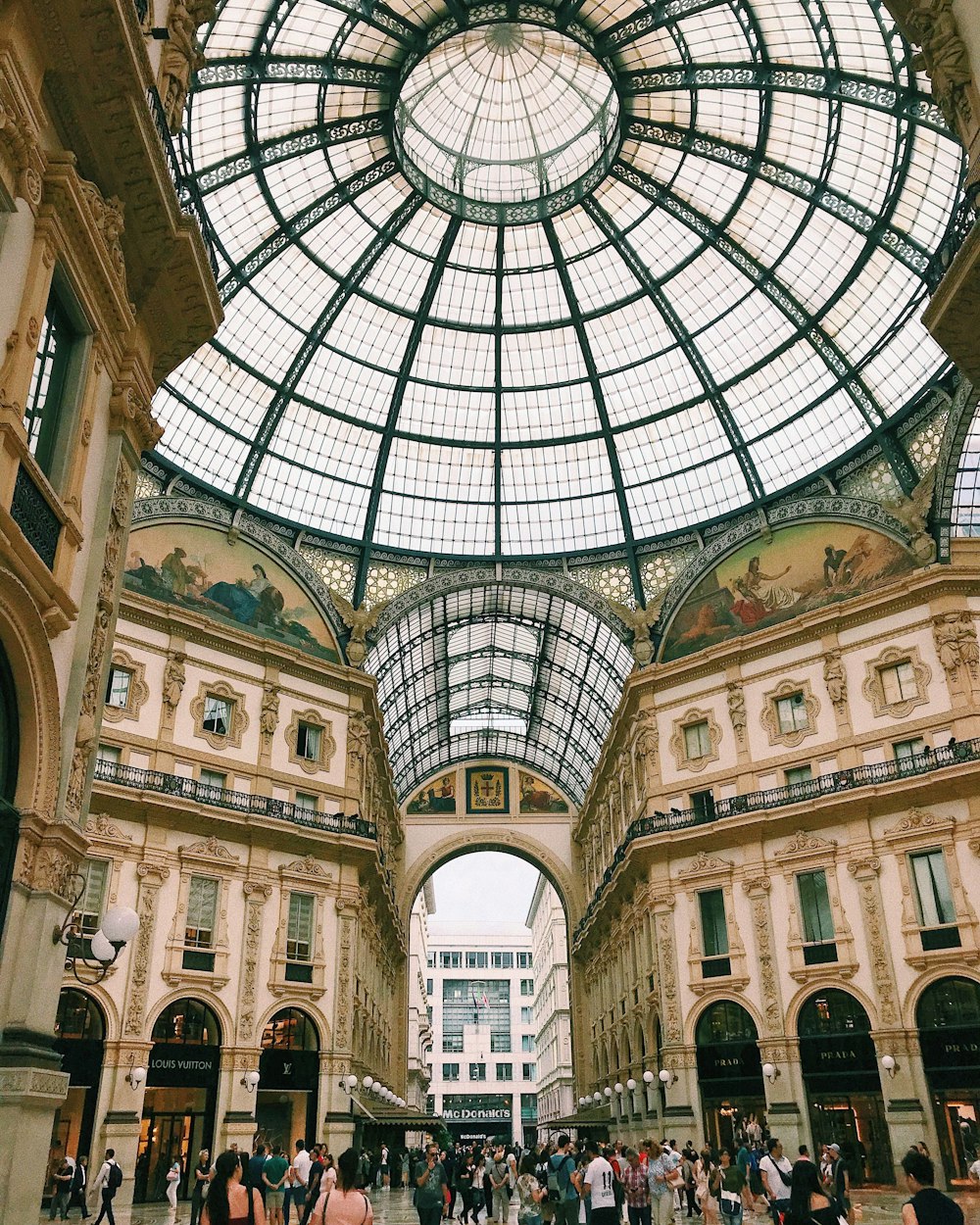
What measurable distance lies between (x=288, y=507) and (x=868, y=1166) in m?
30.4

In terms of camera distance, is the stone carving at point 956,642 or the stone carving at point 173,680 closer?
the stone carving at point 956,642

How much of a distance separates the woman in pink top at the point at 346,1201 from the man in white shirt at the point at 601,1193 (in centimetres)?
670

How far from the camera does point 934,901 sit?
29.2m

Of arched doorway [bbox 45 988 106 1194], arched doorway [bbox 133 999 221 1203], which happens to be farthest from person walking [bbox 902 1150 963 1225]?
arched doorway [bbox 133 999 221 1203]

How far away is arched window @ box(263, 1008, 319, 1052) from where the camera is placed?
31.7m

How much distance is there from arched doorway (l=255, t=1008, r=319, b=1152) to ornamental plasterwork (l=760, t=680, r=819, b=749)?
19229 millimetres

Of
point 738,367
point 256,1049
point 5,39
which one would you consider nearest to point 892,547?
point 738,367

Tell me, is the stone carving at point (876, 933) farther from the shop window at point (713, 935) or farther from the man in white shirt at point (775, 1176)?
the man in white shirt at point (775, 1176)

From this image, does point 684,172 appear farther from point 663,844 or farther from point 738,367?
point 663,844

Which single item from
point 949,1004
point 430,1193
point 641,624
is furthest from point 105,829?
point 949,1004

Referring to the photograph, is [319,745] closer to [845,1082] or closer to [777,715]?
[777,715]

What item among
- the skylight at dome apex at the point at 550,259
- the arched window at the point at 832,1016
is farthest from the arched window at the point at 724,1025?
the skylight at dome apex at the point at 550,259

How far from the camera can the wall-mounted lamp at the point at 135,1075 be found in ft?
88.8

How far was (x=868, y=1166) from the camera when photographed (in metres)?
28.8
